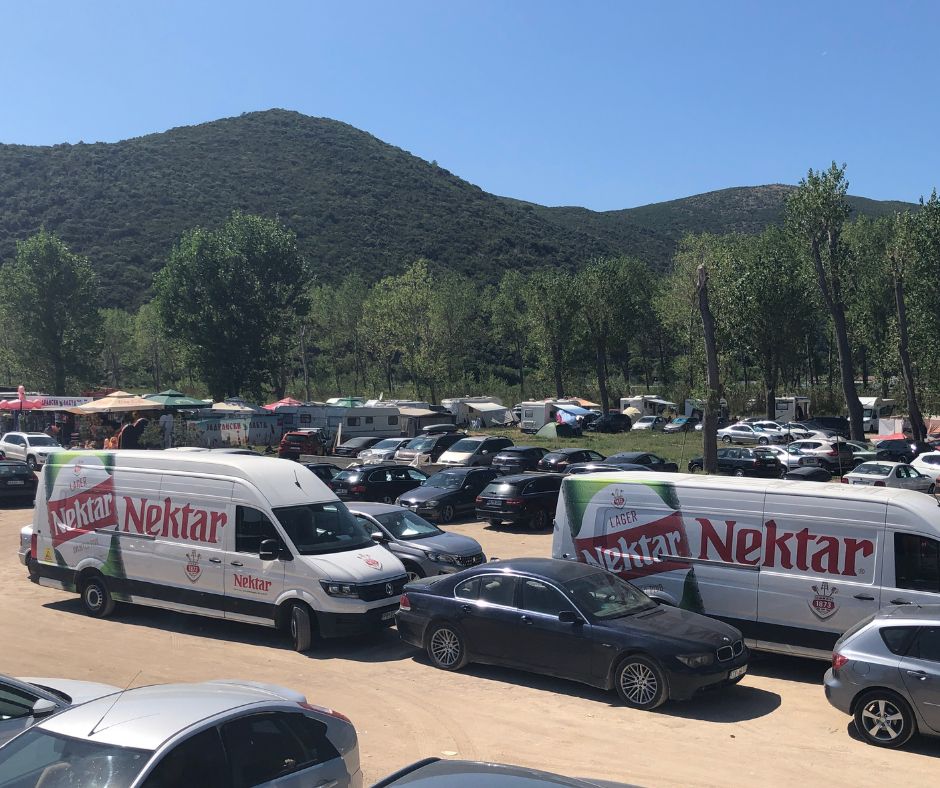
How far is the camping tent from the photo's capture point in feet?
175

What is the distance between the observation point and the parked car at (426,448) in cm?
3294

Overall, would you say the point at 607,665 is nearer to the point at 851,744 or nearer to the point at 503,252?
the point at 851,744

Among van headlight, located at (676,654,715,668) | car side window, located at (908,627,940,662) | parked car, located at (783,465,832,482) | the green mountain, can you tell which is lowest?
parked car, located at (783,465,832,482)

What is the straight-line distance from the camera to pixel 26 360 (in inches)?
2552

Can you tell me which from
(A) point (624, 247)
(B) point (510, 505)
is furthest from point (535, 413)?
(A) point (624, 247)

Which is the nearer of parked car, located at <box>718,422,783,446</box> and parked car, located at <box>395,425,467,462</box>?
parked car, located at <box>395,425,467,462</box>

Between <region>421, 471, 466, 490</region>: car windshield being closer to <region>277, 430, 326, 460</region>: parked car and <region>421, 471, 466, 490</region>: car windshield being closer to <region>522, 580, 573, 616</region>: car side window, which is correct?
<region>522, 580, 573, 616</region>: car side window

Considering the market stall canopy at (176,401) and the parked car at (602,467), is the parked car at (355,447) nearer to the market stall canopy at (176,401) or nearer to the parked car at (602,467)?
the market stall canopy at (176,401)

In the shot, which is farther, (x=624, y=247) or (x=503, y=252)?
(x=624, y=247)

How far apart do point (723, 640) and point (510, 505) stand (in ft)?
42.4

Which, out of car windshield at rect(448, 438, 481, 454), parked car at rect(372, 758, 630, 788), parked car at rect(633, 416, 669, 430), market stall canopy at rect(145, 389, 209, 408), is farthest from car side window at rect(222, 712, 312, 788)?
parked car at rect(633, 416, 669, 430)

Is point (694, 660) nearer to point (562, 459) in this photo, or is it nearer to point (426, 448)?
point (562, 459)

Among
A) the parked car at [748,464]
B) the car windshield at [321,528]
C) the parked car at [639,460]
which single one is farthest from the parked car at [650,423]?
the car windshield at [321,528]

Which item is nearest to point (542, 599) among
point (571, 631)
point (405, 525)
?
point (571, 631)
